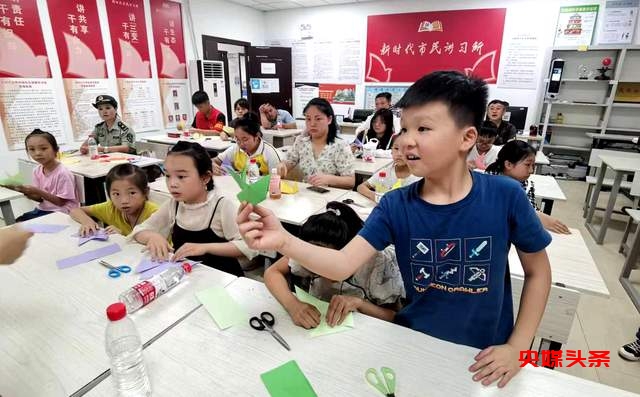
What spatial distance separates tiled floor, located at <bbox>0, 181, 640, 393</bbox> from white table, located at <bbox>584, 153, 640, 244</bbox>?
143mm

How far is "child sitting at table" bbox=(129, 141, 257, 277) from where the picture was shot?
5.31 ft

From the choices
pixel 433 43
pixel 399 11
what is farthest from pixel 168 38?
pixel 433 43

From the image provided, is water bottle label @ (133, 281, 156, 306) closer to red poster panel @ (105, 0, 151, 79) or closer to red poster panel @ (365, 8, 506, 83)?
red poster panel @ (105, 0, 151, 79)

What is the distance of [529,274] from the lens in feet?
3.25

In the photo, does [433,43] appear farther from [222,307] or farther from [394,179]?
[222,307]

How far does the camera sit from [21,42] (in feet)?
13.5

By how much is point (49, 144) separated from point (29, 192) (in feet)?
1.33

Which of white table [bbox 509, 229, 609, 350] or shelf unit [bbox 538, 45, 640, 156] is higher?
shelf unit [bbox 538, 45, 640, 156]

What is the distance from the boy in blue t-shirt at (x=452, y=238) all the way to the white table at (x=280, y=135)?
4740mm

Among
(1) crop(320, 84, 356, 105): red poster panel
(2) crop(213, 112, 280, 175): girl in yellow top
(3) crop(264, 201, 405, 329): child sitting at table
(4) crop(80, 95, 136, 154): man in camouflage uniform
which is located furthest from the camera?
(1) crop(320, 84, 356, 105): red poster panel

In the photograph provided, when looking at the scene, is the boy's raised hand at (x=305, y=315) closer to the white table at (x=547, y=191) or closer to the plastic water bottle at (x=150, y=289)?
the plastic water bottle at (x=150, y=289)

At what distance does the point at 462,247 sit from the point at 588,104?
665 centimetres

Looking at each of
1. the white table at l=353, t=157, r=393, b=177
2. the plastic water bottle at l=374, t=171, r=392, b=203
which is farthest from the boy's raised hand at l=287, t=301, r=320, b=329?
the white table at l=353, t=157, r=393, b=177

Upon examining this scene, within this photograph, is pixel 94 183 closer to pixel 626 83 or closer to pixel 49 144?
pixel 49 144
